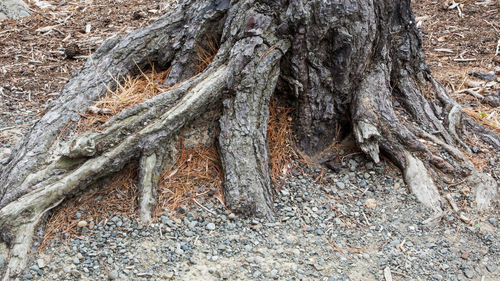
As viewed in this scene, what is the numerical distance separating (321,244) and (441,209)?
1208 millimetres

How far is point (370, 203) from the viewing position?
3.82 metres

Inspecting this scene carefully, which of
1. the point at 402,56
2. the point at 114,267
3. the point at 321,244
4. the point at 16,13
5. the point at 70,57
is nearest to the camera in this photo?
the point at 114,267

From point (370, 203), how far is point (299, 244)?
90 cm

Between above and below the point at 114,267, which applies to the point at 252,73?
above

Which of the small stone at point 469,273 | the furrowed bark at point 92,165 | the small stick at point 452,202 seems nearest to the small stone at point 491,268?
the small stone at point 469,273

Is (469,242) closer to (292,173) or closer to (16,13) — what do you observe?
(292,173)

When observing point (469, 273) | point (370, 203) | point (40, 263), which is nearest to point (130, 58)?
point (40, 263)

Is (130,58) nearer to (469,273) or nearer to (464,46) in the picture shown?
(469,273)

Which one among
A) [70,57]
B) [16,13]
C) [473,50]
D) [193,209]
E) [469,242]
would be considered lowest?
[473,50]

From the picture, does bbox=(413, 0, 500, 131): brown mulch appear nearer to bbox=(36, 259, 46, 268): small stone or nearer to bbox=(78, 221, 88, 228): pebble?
bbox=(78, 221, 88, 228): pebble

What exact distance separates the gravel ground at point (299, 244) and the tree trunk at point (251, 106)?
0.58 feet

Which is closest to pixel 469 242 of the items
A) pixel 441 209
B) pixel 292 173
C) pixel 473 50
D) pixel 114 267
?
pixel 441 209

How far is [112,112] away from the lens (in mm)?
3686

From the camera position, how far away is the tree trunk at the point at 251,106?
130 inches
